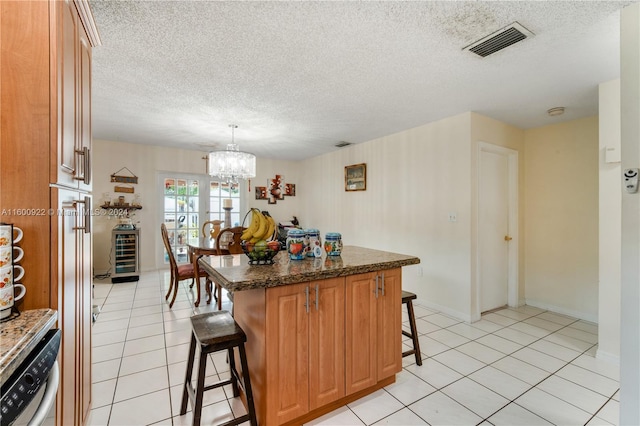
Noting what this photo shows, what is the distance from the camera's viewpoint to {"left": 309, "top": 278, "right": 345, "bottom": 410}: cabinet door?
5.29 feet

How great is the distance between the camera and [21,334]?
808 mm

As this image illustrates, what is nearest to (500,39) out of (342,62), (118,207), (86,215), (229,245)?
(342,62)

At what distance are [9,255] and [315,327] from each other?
4.31 feet

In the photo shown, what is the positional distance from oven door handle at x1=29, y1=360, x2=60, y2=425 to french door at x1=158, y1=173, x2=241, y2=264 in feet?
15.2

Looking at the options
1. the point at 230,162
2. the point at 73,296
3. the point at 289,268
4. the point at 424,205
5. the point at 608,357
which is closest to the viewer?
the point at 73,296

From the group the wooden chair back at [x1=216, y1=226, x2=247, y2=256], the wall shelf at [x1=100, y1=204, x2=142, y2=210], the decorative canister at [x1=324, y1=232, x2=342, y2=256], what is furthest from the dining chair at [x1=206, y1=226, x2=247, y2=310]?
the wall shelf at [x1=100, y1=204, x2=142, y2=210]

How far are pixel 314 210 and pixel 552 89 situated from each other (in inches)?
169

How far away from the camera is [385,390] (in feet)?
6.43

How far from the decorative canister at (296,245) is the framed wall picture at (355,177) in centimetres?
297

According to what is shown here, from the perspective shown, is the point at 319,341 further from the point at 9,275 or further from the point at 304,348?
the point at 9,275

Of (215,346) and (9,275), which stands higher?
(9,275)

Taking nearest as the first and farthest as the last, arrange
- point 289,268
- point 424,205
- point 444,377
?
point 289,268, point 444,377, point 424,205

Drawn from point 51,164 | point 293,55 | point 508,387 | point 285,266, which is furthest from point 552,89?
point 51,164

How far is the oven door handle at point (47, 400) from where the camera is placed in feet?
2.39
